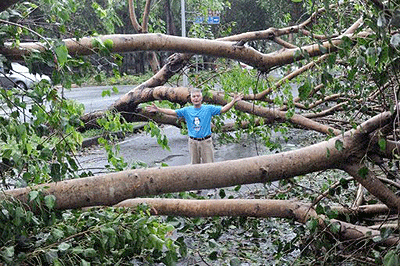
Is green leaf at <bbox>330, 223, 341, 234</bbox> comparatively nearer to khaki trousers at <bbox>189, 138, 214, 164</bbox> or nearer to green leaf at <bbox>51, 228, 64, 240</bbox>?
green leaf at <bbox>51, 228, 64, 240</bbox>

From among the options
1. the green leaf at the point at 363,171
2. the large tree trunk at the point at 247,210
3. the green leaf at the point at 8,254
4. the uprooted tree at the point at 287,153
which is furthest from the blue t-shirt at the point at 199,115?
the green leaf at the point at 8,254

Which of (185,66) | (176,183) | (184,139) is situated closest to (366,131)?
(176,183)

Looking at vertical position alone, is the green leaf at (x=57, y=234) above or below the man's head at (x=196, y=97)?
below

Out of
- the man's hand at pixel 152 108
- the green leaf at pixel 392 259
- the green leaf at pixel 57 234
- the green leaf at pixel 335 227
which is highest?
the man's hand at pixel 152 108

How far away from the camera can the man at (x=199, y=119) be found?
22.4 feet

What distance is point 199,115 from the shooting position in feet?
23.1

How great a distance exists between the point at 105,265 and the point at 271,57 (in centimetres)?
212

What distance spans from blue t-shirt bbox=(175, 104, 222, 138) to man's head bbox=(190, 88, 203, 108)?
0.13 meters

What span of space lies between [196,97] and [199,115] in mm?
319

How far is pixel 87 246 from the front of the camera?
3615 millimetres

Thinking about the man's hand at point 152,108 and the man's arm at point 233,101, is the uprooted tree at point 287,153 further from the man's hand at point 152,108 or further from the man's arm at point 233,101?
the man's hand at point 152,108

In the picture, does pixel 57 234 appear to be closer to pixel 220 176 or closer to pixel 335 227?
pixel 220 176

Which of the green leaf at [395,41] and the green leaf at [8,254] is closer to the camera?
the green leaf at [395,41]

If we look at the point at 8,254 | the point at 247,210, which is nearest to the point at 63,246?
the point at 8,254
